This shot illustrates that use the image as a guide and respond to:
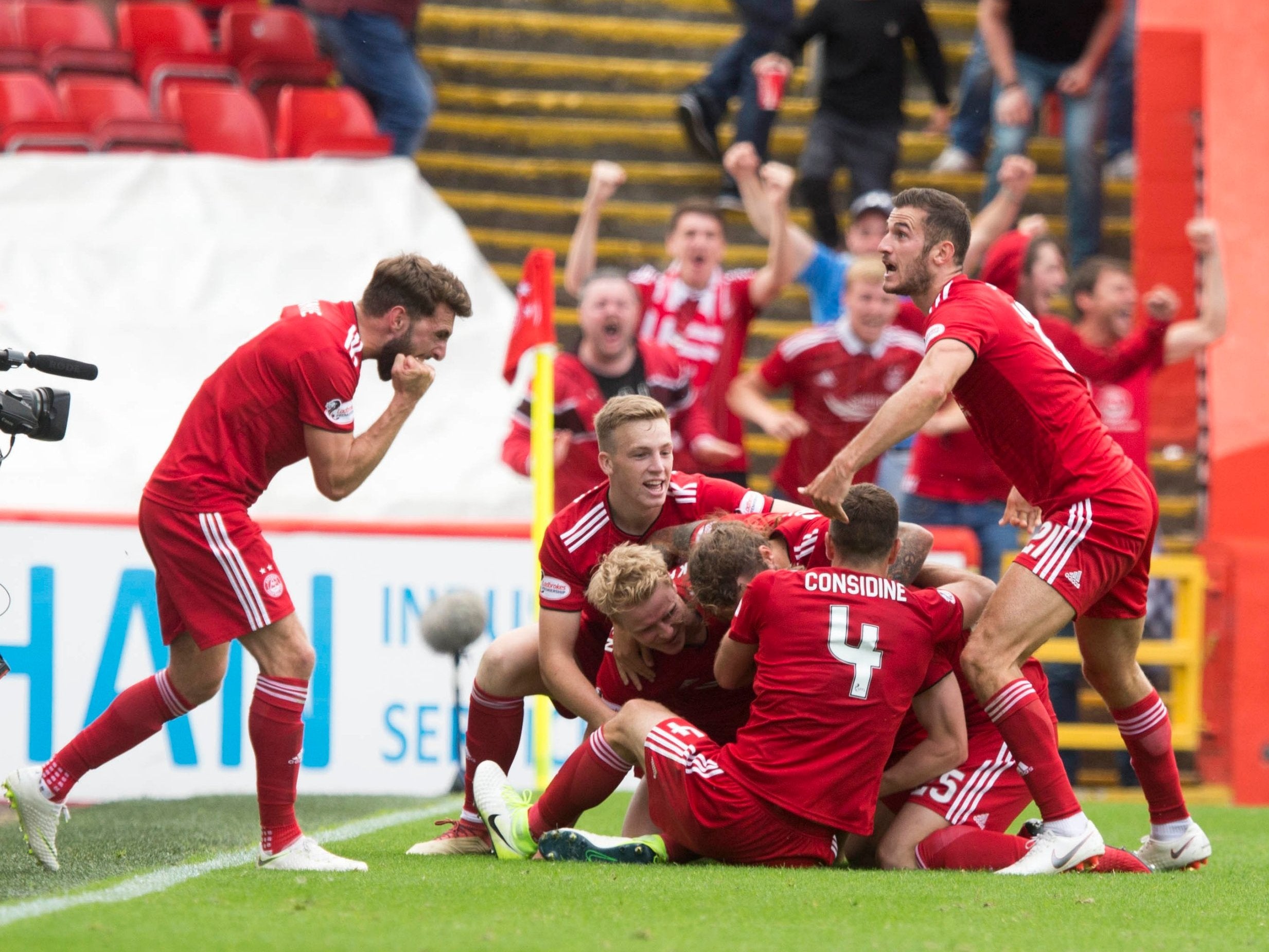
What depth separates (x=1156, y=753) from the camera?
539 cm

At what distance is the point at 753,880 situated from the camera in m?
4.62

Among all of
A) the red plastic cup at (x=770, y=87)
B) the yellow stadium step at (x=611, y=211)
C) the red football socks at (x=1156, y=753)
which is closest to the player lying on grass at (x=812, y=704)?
the red football socks at (x=1156, y=753)

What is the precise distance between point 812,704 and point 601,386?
11.4 feet

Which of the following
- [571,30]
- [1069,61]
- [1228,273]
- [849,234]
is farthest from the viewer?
[571,30]

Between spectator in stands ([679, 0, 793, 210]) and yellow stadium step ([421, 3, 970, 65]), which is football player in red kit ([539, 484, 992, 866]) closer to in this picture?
spectator in stands ([679, 0, 793, 210])

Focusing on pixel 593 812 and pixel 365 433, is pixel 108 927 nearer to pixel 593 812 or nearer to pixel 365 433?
pixel 365 433

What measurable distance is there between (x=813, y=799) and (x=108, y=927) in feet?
6.30

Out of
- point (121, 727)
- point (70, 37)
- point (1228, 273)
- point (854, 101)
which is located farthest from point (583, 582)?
point (70, 37)

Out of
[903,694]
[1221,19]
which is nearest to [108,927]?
[903,694]

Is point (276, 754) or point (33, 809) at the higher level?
point (276, 754)

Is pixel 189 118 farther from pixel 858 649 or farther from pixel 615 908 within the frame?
pixel 615 908

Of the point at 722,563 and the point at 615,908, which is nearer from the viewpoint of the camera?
the point at 615,908

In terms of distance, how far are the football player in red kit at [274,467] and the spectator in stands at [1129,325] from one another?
414 centimetres

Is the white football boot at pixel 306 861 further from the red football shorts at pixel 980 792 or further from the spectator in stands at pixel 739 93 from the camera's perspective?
the spectator in stands at pixel 739 93
